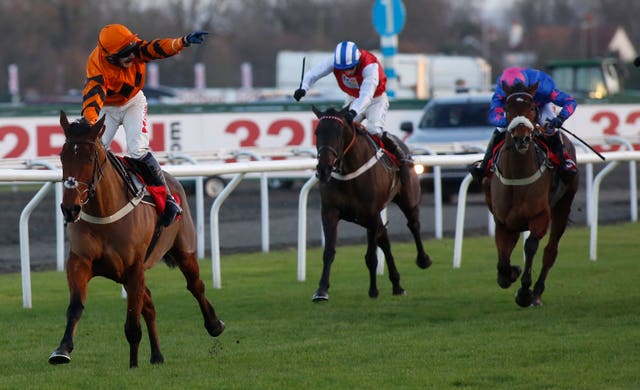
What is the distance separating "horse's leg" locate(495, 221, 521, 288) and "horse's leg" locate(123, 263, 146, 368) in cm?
325

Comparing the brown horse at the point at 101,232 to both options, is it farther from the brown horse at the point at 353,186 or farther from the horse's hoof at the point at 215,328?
the brown horse at the point at 353,186

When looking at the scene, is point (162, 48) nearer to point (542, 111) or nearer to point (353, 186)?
point (353, 186)

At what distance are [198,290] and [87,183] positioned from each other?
5.44ft

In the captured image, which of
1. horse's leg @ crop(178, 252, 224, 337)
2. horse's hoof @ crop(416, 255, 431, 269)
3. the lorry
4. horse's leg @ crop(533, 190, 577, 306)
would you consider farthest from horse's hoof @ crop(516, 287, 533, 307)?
the lorry

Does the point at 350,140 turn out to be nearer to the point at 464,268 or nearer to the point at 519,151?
the point at 519,151

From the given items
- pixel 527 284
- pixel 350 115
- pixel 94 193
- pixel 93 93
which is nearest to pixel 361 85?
pixel 350 115

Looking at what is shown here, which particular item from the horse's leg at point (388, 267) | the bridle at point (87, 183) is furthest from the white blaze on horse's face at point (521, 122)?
the bridle at point (87, 183)

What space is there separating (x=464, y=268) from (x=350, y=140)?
2.37 m

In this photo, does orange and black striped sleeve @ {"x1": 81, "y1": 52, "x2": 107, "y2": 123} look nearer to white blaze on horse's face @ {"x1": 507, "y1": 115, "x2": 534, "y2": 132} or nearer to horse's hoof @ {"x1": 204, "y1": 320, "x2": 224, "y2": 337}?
horse's hoof @ {"x1": 204, "y1": 320, "x2": 224, "y2": 337}

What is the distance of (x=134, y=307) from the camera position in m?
7.44

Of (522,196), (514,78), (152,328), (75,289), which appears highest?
(514,78)

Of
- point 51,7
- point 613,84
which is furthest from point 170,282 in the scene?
point 51,7

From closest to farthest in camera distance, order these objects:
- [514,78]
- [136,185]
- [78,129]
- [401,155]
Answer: [78,129] → [136,185] → [514,78] → [401,155]

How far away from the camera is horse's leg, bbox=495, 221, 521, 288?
987cm
